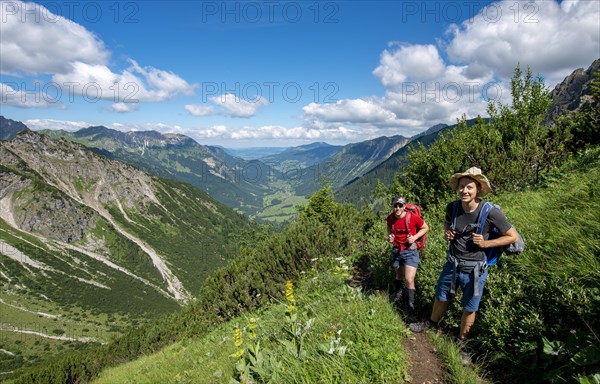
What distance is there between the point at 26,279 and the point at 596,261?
23092 cm

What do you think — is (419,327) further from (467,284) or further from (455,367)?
(467,284)

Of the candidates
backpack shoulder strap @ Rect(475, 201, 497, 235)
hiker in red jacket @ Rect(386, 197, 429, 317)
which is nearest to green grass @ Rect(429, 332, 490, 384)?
hiker in red jacket @ Rect(386, 197, 429, 317)

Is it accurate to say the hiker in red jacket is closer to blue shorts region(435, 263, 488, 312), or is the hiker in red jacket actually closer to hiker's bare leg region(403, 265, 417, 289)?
hiker's bare leg region(403, 265, 417, 289)

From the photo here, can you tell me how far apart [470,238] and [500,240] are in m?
0.41

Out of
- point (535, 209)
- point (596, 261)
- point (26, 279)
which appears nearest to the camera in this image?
point (596, 261)

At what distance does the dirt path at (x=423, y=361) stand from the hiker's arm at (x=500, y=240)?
74.5 inches

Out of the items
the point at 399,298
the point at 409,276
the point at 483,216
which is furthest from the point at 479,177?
the point at 399,298

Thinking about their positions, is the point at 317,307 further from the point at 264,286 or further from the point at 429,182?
the point at 429,182

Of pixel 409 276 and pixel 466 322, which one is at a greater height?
pixel 409 276

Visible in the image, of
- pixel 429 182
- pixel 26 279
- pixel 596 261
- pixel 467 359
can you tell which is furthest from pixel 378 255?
pixel 26 279

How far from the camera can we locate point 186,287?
18950 centimetres

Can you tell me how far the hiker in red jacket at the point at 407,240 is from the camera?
254 inches

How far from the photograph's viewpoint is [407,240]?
6480 mm

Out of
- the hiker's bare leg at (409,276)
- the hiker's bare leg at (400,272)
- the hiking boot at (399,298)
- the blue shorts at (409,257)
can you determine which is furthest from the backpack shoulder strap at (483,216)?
the hiking boot at (399,298)
